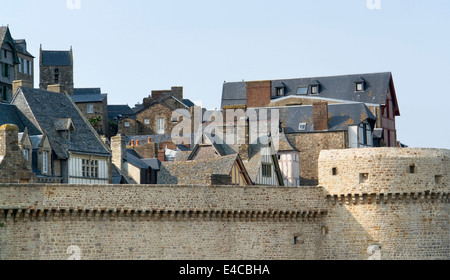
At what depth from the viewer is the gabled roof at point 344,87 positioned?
67.6 metres

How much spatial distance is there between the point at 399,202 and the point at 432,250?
83.6 inches

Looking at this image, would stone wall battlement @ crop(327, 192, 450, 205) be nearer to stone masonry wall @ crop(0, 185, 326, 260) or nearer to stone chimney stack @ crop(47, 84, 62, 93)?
stone masonry wall @ crop(0, 185, 326, 260)

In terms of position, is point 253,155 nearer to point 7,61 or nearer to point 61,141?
point 61,141

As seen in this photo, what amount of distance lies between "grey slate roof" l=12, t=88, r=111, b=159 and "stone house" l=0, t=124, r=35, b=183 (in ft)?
16.5

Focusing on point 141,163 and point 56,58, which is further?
point 56,58

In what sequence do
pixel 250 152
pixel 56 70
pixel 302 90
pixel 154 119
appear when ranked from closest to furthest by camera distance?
1. pixel 250 152
2. pixel 302 90
3. pixel 154 119
4. pixel 56 70

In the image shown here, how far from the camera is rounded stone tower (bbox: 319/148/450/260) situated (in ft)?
128

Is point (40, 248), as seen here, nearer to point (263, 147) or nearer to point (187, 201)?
point (187, 201)

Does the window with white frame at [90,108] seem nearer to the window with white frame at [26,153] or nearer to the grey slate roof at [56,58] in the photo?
the grey slate roof at [56,58]

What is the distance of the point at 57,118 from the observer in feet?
158

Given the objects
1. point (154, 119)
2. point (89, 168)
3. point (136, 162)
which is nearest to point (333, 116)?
point (136, 162)

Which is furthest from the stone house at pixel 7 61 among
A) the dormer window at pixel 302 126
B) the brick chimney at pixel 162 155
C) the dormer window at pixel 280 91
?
the dormer window at pixel 302 126

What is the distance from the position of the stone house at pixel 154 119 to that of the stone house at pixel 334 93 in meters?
6.89

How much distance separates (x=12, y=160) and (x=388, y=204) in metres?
13.9
